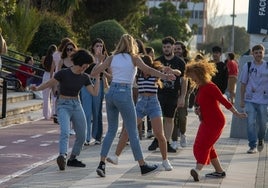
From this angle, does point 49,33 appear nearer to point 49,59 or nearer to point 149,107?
point 49,59

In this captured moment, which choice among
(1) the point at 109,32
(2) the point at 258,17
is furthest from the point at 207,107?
(1) the point at 109,32

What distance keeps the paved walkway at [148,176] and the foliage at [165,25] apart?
58.0 meters

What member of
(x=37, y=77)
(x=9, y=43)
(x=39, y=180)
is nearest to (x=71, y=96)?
(x=39, y=180)

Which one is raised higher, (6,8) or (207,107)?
(6,8)

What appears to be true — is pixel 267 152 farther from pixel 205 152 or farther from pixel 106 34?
pixel 106 34

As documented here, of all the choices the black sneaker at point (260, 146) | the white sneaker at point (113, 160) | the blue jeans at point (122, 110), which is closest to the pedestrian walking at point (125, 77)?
the blue jeans at point (122, 110)

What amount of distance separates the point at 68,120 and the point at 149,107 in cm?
117

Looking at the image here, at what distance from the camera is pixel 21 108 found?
19.2 m

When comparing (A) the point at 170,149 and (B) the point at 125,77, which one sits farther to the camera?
(A) the point at 170,149

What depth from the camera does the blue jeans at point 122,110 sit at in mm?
9539

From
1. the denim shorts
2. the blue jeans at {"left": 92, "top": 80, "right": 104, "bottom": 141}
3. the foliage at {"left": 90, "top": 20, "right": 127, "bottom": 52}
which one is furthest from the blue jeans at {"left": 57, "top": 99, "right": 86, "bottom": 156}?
the foliage at {"left": 90, "top": 20, "right": 127, "bottom": 52}

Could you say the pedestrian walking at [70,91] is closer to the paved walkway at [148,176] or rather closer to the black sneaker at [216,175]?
the paved walkway at [148,176]

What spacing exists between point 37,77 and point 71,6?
12274 mm

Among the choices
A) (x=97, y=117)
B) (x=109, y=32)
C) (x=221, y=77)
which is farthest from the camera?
(x=109, y=32)
